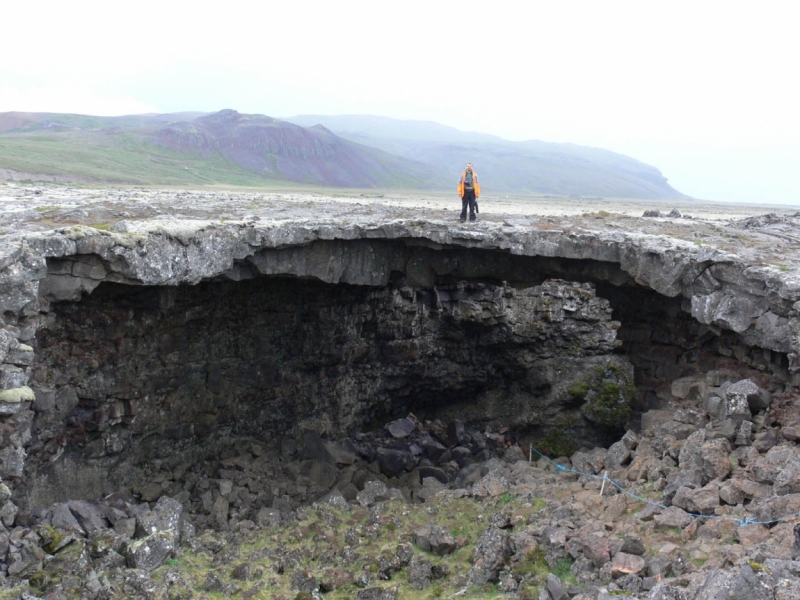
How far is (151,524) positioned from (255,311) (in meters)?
4.00

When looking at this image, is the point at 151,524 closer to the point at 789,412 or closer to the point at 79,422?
the point at 79,422

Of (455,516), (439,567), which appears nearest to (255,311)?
(455,516)

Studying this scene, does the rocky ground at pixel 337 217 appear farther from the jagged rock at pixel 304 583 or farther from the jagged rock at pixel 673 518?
the jagged rock at pixel 304 583

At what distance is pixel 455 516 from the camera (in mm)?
8438

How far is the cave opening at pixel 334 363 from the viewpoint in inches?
349

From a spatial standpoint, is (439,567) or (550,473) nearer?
(439,567)

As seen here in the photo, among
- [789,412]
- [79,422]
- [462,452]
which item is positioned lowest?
[462,452]

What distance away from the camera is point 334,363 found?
491 inches

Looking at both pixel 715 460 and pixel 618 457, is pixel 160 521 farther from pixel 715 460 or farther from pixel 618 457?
pixel 715 460

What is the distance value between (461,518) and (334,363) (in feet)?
15.7

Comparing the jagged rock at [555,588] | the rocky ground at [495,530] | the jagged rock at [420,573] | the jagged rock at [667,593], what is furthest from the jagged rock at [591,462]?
the jagged rock at [667,593]

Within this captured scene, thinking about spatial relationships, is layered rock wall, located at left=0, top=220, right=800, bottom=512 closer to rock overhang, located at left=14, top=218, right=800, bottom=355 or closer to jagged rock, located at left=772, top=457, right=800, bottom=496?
rock overhang, located at left=14, top=218, right=800, bottom=355

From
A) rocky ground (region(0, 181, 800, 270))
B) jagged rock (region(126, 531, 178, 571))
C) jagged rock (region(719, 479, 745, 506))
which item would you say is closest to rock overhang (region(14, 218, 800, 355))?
rocky ground (region(0, 181, 800, 270))

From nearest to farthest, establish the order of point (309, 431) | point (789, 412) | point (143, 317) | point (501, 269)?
point (789, 412)
point (143, 317)
point (501, 269)
point (309, 431)
